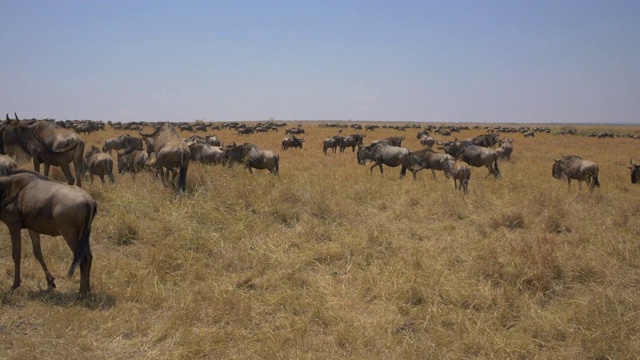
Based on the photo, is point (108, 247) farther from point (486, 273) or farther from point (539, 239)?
point (539, 239)

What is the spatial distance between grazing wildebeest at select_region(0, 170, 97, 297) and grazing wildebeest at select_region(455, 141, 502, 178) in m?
14.6

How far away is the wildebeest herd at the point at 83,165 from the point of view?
491cm

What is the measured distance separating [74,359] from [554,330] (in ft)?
15.6

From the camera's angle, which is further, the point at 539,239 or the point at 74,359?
the point at 539,239

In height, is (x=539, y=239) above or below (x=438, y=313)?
above

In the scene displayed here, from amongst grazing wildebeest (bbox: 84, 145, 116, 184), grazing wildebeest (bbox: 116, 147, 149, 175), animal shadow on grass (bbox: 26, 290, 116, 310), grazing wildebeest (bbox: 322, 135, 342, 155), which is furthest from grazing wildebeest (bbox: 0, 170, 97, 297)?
grazing wildebeest (bbox: 322, 135, 342, 155)

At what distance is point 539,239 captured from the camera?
6578 millimetres

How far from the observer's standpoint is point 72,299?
16.6 ft

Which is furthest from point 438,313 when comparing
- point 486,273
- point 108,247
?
point 108,247

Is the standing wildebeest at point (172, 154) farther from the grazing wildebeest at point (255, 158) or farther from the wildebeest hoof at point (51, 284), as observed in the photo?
the wildebeest hoof at point (51, 284)

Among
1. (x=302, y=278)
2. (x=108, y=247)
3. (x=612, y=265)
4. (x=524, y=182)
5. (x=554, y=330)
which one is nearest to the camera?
(x=554, y=330)

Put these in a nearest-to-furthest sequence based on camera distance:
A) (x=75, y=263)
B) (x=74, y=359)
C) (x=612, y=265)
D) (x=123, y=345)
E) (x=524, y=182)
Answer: (x=74, y=359) → (x=123, y=345) → (x=75, y=263) → (x=612, y=265) → (x=524, y=182)

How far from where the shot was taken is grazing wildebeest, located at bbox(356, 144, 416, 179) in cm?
1706

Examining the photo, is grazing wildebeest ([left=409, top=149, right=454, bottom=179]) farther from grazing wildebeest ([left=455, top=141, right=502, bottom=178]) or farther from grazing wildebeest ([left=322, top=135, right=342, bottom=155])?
grazing wildebeest ([left=322, top=135, right=342, bottom=155])
